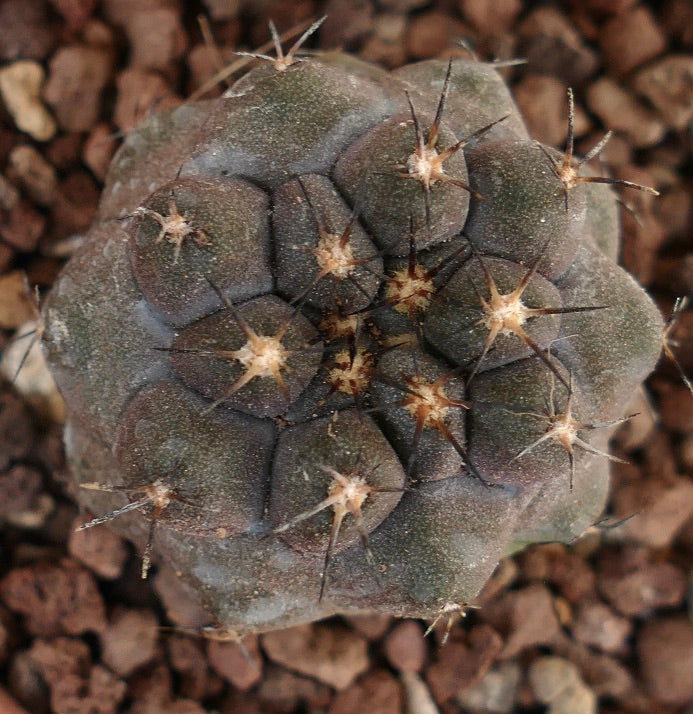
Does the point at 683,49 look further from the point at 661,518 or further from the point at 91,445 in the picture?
the point at 91,445

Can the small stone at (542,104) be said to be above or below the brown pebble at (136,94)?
below

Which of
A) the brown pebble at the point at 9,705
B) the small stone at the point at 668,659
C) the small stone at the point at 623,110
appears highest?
the small stone at the point at 623,110

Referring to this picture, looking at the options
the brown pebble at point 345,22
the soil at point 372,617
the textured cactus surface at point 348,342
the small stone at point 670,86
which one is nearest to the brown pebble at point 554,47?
the soil at point 372,617

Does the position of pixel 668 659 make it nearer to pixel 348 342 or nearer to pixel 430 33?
pixel 348 342

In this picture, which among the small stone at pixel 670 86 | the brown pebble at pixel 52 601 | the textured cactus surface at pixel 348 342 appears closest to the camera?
the textured cactus surface at pixel 348 342

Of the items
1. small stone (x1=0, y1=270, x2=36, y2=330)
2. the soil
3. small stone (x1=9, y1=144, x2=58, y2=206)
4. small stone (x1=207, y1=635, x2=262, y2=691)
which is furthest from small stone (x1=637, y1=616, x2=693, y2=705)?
small stone (x1=9, y1=144, x2=58, y2=206)

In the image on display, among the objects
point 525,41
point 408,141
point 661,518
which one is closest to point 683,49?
point 525,41

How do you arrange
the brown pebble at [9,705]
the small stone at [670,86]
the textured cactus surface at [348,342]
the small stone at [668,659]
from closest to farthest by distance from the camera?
the textured cactus surface at [348,342]
the brown pebble at [9,705]
the small stone at [668,659]
the small stone at [670,86]

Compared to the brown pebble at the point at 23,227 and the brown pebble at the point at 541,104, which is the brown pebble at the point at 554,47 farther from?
the brown pebble at the point at 23,227
